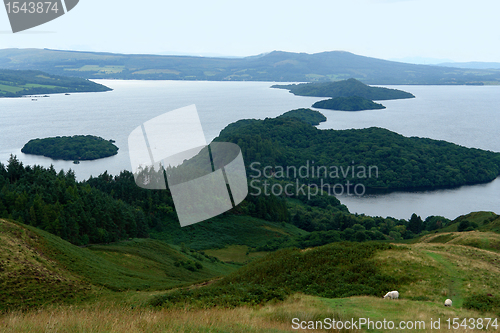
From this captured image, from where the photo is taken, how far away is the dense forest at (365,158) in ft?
493

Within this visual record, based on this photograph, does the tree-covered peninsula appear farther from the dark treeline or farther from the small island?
the dark treeline

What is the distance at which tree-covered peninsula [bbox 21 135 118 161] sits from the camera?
502 ft

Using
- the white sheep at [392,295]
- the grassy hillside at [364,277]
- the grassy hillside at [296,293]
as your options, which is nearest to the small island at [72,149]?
the grassy hillside at [296,293]

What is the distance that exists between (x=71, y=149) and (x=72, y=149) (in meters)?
0.38

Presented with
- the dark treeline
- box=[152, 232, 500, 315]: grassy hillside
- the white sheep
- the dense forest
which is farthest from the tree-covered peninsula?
the white sheep

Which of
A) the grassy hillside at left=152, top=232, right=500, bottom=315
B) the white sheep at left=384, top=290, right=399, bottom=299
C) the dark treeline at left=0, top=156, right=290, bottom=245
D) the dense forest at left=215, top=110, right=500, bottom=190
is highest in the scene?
the white sheep at left=384, top=290, right=399, bottom=299

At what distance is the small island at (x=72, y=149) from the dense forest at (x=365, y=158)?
47494 millimetres

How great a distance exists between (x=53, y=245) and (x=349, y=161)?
501ft

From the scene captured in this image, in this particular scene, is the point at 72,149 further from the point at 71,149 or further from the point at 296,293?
the point at 296,293

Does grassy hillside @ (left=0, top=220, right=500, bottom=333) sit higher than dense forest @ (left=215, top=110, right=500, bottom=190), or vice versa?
grassy hillside @ (left=0, top=220, right=500, bottom=333)

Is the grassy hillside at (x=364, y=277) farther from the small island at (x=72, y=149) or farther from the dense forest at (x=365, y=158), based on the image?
the small island at (x=72, y=149)

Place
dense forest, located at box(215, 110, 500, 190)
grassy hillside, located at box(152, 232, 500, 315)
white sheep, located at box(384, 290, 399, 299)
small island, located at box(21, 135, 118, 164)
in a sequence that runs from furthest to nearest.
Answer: small island, located at box(21, 135, 118, 164) → dense forest, located at box(215, 110, 500, 190) → white sheep, located at box(384, 290, 399, 299) → grassy hillside, located at box(152, 232, 500, 315)

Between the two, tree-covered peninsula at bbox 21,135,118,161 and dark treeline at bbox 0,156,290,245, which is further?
tree-covered peninsula at bbox 21,135,118,161

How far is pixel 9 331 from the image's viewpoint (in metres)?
8.49
